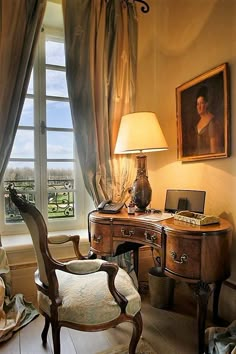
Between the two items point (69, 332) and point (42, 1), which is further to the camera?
point (42, 1)

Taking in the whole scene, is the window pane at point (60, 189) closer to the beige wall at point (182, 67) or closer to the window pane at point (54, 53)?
the beige wall at point (182, 67)

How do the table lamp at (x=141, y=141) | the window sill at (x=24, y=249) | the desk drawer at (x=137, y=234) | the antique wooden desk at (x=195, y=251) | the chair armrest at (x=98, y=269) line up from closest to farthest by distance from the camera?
1. the chair armrest at (x=98, y=269)
2. the antique wooden desk at (x=195, y=251)
3. the desk drawer at (x=137, y=234)
4. the table lamp at (x=141, y=141)
5. the window sill at (x=24, y=249)

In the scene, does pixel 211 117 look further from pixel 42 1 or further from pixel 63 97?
pixel 42 1

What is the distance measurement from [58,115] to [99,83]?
53cm

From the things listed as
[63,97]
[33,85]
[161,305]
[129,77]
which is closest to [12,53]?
[33,85]

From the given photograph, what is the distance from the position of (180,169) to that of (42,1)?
1.87 meters

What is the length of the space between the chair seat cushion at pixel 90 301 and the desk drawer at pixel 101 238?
1.21 ft

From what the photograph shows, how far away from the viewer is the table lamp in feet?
6.68

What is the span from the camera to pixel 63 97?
2.60 meters

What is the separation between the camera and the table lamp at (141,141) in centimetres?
204

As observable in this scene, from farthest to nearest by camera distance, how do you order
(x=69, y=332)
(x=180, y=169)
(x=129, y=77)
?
(x=129, y=77), (x=180, y=169), (x=69, y=332)

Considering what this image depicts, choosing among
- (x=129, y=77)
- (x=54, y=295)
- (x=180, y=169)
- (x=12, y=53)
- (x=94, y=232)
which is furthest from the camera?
(x=129, y=77)

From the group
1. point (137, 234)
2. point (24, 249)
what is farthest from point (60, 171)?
point (137, 234)

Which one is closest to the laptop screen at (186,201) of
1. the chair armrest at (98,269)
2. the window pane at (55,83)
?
the chair armrest at (98,269)
